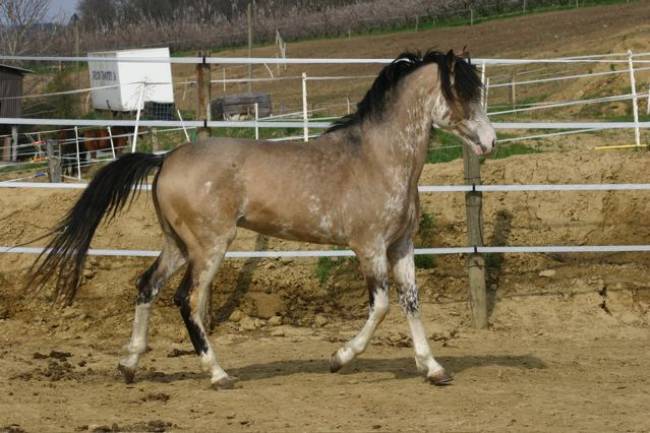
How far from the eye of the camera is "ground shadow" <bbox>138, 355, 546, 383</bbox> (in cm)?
689

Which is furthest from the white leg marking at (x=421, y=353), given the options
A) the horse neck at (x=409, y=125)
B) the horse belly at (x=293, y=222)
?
the horse neck at (x=409, y=125)

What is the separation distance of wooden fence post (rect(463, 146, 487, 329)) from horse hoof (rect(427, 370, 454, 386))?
2.12m

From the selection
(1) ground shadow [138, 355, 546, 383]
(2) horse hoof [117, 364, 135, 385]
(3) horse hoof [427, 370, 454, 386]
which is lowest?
(1) ground shadow [138, 355, 546, 383]

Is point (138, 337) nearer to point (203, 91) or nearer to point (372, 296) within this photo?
point (372, 296)

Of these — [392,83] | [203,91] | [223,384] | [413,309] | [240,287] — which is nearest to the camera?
[223,384]

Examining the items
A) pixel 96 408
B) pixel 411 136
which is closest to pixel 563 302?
pixel 411 136

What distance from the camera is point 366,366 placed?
7.16 m

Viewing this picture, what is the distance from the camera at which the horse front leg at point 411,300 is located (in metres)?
6.55

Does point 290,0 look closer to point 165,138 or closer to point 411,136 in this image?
point 165,138

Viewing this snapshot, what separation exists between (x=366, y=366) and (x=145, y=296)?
5.22ft

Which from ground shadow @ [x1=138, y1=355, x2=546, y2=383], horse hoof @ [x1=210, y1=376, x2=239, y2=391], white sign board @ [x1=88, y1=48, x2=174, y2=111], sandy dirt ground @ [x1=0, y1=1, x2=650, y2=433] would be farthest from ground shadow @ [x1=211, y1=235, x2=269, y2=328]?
white sign board @ [x1=88, y1=48, x2=174, y2=111]

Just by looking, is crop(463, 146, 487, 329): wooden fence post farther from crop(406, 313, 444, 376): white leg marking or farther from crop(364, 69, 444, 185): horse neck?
crop(406, 313, 444, 376): white leg marking

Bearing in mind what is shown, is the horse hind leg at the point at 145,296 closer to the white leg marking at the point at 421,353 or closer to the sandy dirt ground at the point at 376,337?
the sandy dirt ground at the point at 376,337

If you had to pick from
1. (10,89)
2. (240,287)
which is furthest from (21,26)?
(240,287)
